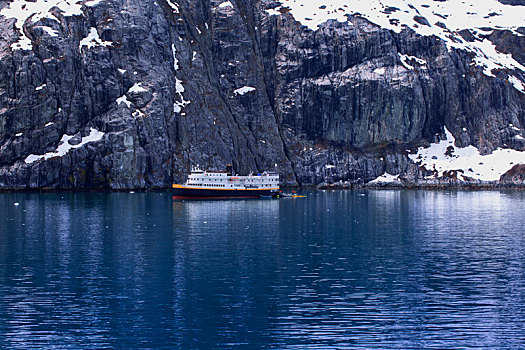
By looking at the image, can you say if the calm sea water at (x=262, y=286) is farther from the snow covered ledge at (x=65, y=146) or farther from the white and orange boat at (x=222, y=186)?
the snow covered ledge at (x=65, y=146)

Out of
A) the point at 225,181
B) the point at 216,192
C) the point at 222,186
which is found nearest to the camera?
the point at 216,192

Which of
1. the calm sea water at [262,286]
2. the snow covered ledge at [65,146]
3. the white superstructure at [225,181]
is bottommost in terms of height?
the calm sea water at [262,286]

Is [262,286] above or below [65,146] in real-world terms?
below

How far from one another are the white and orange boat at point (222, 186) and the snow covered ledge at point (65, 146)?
48989 mm

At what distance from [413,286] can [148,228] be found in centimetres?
4841

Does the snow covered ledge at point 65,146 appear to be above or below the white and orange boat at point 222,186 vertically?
above

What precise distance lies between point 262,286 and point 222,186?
119 meters

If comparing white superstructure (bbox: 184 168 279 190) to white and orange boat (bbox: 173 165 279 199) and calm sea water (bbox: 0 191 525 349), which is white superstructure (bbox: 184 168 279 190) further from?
calm sea water (bbox: 0 191 525 349)

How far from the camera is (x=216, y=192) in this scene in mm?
162500

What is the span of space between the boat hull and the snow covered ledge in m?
53.5

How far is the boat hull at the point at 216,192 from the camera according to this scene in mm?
157125

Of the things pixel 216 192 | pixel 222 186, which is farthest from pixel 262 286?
pixel 222 186

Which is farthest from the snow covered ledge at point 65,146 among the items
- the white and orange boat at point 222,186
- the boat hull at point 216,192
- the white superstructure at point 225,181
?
the boat hull at point 216,192

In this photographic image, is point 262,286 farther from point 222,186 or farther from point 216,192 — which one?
point 222,186
